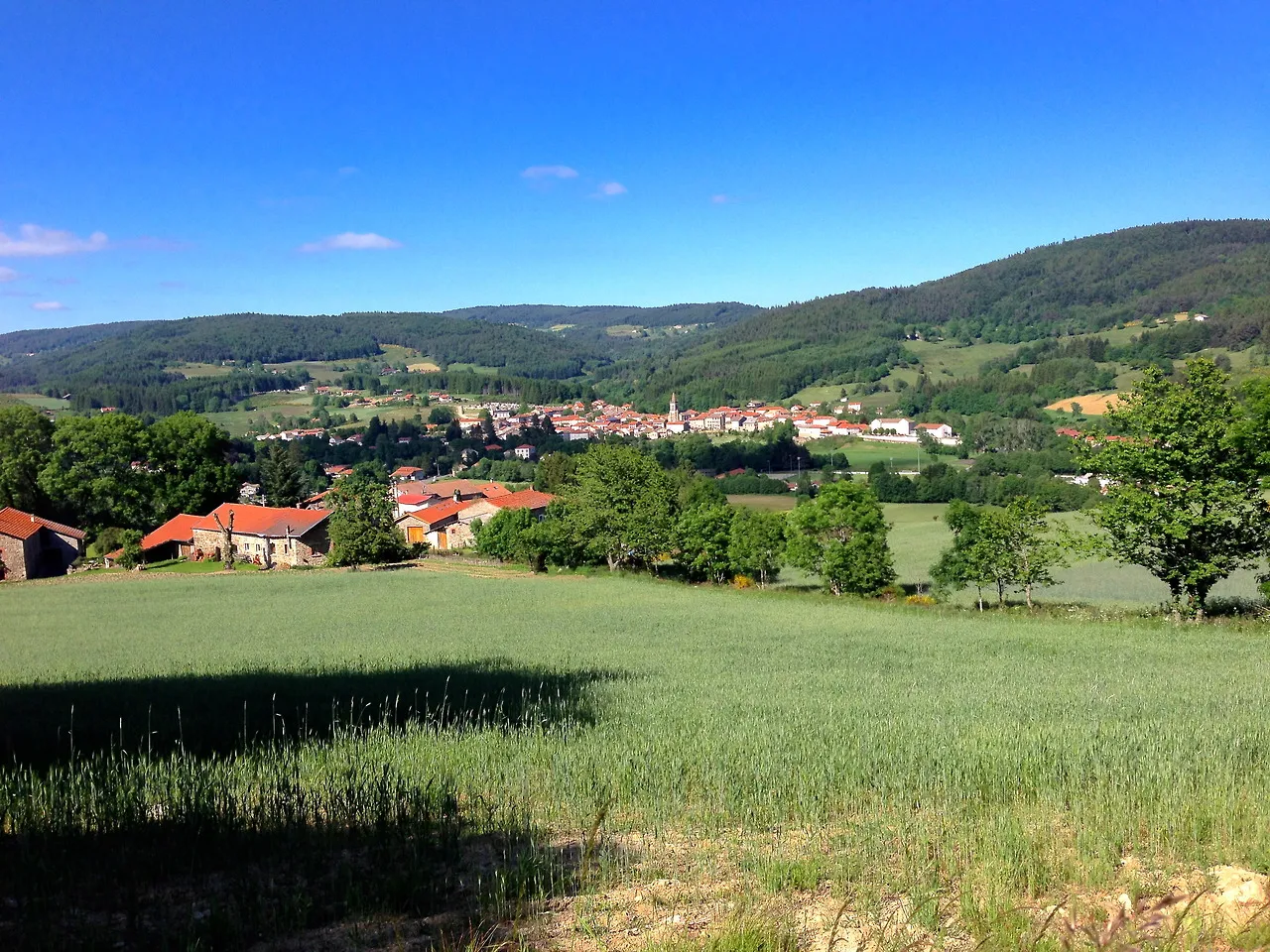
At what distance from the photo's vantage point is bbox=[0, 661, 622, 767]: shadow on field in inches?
384

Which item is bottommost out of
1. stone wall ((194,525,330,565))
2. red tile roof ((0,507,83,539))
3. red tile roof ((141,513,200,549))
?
stone wall ((194,525,330,565))

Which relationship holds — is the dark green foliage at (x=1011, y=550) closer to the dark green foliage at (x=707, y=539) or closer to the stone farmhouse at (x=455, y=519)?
the dark green foliage at (x=707, y=539)

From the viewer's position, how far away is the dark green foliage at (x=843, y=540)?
122ft

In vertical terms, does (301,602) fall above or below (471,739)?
below

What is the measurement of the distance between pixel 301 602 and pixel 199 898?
109ft

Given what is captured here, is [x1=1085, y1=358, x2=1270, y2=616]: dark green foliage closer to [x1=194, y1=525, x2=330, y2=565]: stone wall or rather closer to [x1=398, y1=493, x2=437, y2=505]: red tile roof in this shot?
[x1=194, y1=525, x2=330, y2=565]: stone wall

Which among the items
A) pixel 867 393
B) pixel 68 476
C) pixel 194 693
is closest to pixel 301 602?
pixel 194 693

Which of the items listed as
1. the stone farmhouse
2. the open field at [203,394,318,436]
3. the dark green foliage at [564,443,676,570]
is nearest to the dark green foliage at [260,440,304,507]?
the stone farmhouse

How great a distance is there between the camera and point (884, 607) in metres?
31.1

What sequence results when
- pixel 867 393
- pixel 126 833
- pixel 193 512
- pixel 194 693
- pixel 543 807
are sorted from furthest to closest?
1. pixel 867 393
2. pixel 193 512
3. pixel 194 693
4. pixel 543 807
5. pixel 126 833

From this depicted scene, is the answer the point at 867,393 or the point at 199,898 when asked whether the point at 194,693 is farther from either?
the point at 867,393

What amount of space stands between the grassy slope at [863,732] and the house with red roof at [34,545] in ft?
79.5

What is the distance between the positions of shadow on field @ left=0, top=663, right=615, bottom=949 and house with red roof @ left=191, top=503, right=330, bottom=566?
159ft

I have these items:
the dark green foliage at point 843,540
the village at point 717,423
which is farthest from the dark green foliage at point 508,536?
the village at point 717,423
